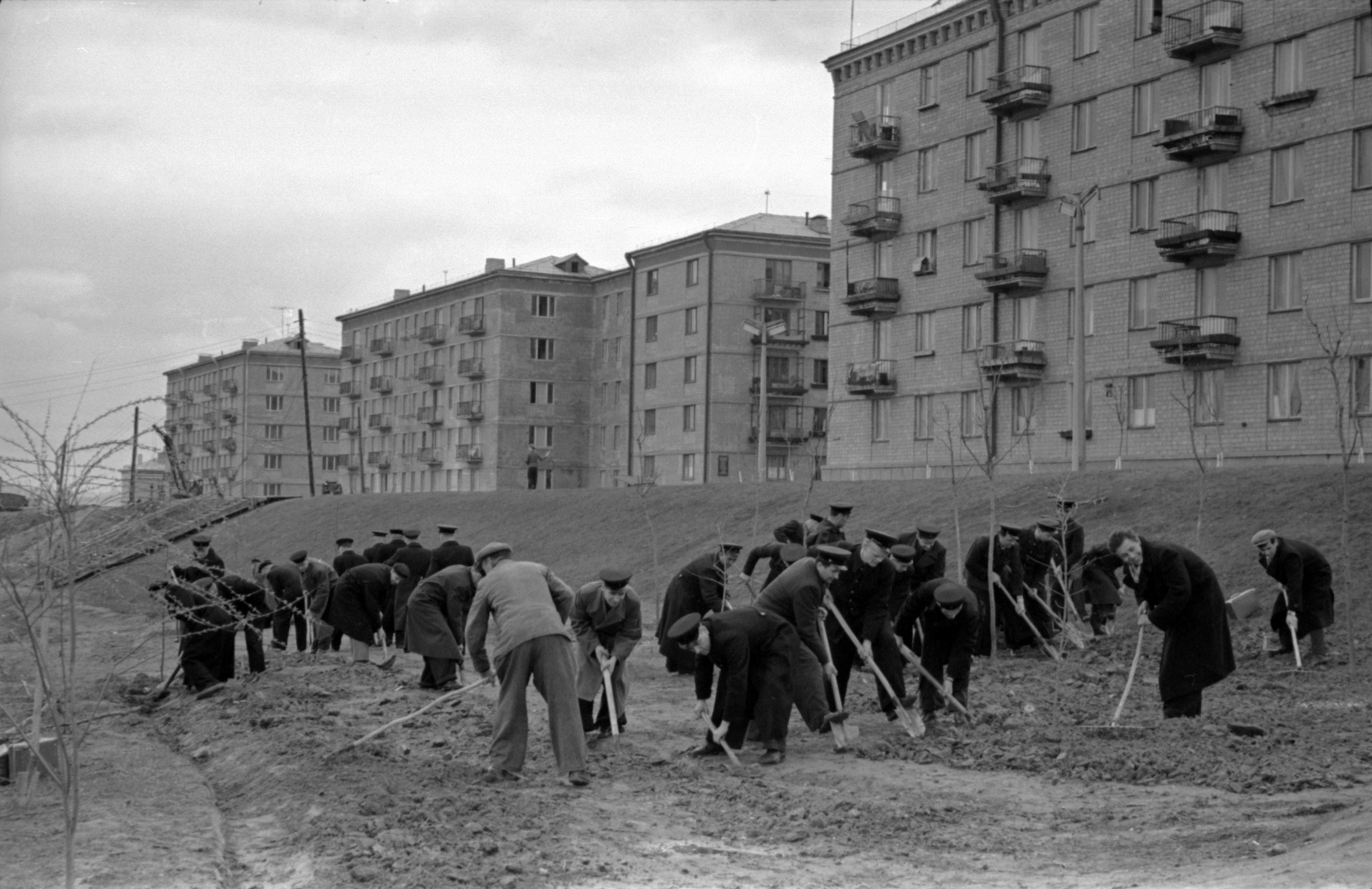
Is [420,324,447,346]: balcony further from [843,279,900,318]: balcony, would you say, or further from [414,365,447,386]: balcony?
[843,279,900,318]: balcony

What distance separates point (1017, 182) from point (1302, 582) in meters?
28.1

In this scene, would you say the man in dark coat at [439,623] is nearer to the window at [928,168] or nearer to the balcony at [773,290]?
the window at [928,168]

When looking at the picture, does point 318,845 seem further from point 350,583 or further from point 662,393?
point 662,393

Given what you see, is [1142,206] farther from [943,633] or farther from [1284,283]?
[943,633]

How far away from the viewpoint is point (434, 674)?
17.7m

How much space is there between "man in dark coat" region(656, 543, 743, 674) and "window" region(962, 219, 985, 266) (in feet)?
→ 101

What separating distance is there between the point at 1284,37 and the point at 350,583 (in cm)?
2744

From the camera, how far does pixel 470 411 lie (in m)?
81.8

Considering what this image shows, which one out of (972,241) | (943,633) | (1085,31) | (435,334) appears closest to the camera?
(943,633)

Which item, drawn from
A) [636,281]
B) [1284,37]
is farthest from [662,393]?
[1284,37]

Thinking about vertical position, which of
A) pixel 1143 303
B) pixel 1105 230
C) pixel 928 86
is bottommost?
pixel 1143 303

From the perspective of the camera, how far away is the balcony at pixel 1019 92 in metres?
44.2

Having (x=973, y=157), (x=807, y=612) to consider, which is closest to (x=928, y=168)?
(x=973, y=157)

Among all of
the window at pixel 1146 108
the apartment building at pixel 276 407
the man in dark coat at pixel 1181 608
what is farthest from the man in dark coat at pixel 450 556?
the apartment building at pixel 276 407
